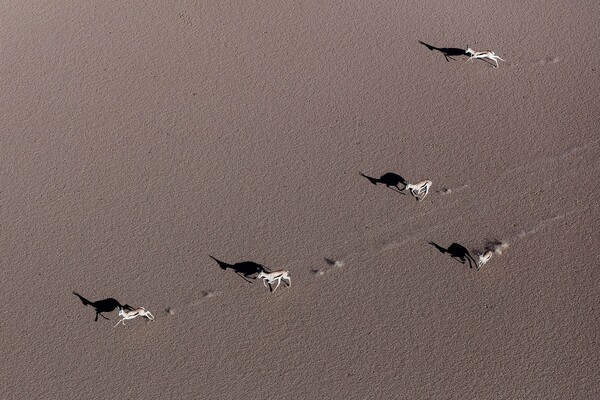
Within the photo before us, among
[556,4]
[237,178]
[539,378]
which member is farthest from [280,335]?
[556,4]

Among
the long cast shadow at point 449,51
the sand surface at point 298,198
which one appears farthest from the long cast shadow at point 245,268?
the long cast shadow at point 449,51

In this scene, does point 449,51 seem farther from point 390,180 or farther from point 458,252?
point 458,252

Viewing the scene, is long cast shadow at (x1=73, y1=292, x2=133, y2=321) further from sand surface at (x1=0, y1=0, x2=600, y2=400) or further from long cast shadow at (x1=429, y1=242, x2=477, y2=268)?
long cast shadow at (x1=429, y1=242, x2=477, y2=268)

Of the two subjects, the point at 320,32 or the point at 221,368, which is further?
the point at 320,32

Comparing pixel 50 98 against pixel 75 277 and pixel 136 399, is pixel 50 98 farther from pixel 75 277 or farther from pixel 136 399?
pixel 136 399

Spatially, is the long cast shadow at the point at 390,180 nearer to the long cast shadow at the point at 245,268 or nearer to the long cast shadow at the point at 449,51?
the long cast shadow at the point at 245,268

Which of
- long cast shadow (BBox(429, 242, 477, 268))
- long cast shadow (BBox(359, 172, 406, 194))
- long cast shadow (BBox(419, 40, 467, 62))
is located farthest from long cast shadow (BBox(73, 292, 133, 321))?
long cast shadow (BBox(419, 40, 467, 62))
